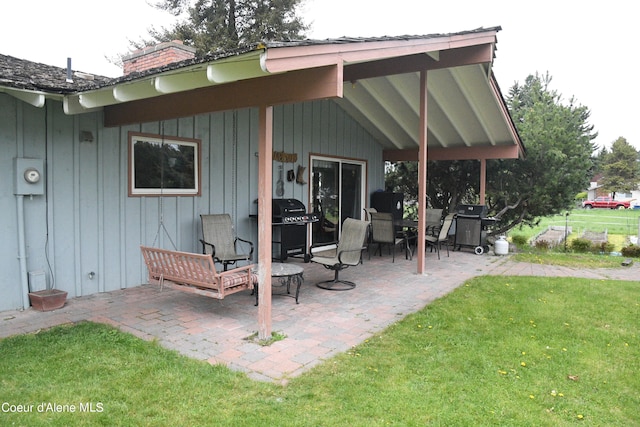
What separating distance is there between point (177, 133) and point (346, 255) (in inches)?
114

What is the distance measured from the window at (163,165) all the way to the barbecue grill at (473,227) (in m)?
5.72

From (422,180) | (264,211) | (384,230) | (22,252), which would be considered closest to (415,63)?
(422,180)

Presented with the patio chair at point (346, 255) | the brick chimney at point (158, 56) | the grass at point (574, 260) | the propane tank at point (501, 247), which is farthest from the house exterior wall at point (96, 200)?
the grass at point (574, 260)

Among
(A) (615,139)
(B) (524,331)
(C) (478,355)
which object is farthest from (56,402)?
(A) (615,139)

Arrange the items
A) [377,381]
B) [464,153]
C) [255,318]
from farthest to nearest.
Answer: [464,153] → [255,318] → [377,381]

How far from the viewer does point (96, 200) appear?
202 inches

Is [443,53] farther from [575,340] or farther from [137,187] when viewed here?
[137,187]

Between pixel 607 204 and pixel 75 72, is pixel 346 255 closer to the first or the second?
pixel 75 72

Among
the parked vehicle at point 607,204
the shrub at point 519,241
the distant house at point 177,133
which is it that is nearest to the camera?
the distant house at point 177,133

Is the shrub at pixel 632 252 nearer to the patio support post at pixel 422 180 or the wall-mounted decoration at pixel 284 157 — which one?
the patio support post at pixel 422 180

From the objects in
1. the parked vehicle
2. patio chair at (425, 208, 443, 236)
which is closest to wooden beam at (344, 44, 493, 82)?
patio chair at (425, 208, 443, 236)

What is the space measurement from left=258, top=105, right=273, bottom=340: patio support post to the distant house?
0.04 ft

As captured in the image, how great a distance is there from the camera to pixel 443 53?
595 centimetres

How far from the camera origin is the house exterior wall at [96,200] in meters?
4.47
